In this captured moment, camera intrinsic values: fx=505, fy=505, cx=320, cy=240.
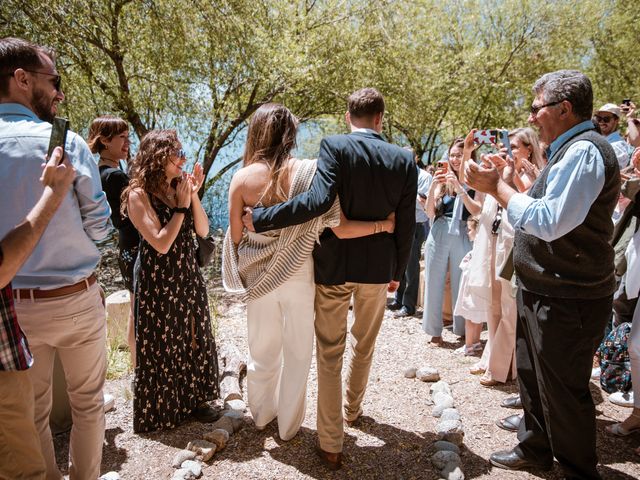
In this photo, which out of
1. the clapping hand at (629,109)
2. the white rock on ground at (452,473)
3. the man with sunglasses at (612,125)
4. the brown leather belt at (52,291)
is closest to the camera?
the brown leather belt at (52,291)

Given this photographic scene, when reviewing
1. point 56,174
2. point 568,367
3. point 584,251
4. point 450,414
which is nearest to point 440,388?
point 450,414

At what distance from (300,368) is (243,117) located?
8.10m

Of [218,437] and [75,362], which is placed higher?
[75,362]

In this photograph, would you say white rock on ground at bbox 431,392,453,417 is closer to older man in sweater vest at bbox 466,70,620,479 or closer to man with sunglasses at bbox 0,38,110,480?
older man in sweater vest at bbox 466,70,620,479

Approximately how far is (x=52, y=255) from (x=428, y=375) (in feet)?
10.9

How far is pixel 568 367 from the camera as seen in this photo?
107 inches

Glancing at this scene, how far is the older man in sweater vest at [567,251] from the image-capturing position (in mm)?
2484

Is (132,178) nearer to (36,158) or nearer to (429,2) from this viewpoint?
(36,158)

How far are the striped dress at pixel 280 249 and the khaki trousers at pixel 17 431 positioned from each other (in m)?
1.50

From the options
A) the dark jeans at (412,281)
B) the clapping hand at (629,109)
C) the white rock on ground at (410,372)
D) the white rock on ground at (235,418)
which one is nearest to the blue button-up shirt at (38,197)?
the white rock on ground at (235,418)

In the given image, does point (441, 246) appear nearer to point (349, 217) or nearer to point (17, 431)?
point (349, 217)

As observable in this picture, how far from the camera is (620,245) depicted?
12.5 feet

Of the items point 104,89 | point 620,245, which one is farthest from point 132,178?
point 104,89

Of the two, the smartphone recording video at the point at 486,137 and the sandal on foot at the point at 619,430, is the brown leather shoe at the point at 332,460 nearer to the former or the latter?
the sandal on foot at the point at 619,430
